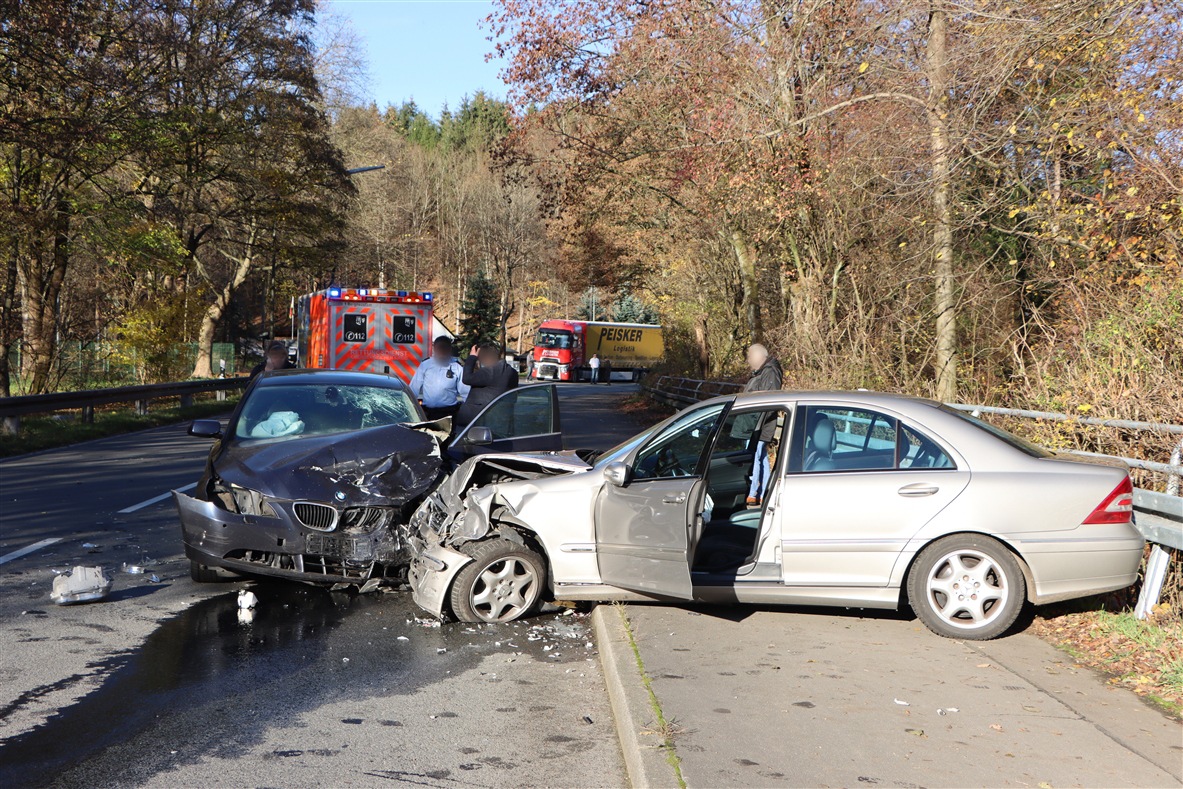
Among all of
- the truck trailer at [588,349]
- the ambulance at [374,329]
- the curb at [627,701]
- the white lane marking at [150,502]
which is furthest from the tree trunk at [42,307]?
the truck trailer at [588,349]

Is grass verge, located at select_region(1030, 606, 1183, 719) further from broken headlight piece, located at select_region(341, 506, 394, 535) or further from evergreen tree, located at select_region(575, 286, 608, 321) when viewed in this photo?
evergreen tree, located at select_region(575, 286, 608, 321)

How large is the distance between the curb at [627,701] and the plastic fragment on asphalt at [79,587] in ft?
11.4

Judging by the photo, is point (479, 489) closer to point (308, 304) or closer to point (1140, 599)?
point (1140, 599)

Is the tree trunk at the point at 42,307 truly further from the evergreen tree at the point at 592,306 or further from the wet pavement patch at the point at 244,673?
the evergreen tree at the point at 592,306

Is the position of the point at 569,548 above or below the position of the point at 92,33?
below

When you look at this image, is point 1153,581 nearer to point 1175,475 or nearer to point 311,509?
point 1175,475

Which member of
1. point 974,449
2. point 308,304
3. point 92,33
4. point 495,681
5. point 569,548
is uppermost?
point 92,33

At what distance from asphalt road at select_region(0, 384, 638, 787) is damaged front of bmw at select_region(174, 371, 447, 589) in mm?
317

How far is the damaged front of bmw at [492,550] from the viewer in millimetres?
7059

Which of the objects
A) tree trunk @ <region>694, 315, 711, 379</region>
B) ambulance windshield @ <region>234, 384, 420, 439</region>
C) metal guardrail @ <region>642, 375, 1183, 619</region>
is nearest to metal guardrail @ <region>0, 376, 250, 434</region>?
ambulance windshield @ <region>234, 384, 420, 439</region>

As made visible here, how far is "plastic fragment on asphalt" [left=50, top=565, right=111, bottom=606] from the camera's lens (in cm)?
732

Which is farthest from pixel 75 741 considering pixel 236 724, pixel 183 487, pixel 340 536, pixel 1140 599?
pixel 183 487

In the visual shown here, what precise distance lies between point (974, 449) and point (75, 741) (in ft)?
16.8

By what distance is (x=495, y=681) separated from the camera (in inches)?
234
